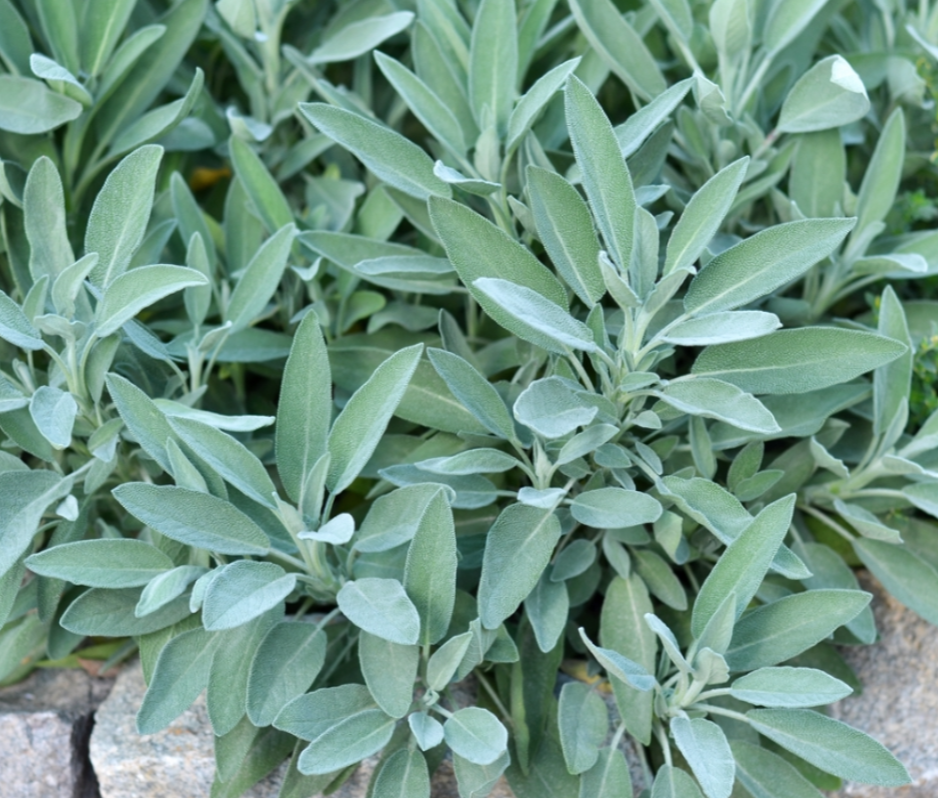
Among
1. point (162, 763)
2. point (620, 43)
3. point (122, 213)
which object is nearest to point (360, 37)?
point (620, 43)

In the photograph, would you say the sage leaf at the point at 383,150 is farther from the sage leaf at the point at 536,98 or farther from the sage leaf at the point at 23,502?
the sage leaf at the point at 23,502

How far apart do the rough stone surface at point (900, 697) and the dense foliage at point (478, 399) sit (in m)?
0.06

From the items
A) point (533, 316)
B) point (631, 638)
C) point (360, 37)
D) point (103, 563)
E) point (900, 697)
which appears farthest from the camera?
point (360, 37)

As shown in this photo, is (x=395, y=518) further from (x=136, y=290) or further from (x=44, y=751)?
(x=44, y=751)

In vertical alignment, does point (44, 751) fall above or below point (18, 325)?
below

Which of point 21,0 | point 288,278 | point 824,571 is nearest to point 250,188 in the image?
point 288,278

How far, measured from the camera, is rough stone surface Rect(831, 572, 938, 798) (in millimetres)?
1029

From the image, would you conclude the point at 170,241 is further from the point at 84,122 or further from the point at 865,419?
the point at 865,419

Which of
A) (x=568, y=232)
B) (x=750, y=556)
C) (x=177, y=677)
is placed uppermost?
(x=568, y=232)

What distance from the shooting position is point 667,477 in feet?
2.98

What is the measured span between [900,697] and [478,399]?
2.01 feet

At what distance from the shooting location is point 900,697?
109cm

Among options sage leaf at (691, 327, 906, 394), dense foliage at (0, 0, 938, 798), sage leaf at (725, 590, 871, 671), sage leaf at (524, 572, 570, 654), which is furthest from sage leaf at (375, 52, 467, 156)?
sage leaf at (725, 590, 871, 671)

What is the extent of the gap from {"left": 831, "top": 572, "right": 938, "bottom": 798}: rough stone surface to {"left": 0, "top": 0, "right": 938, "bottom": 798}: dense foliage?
0.06m
